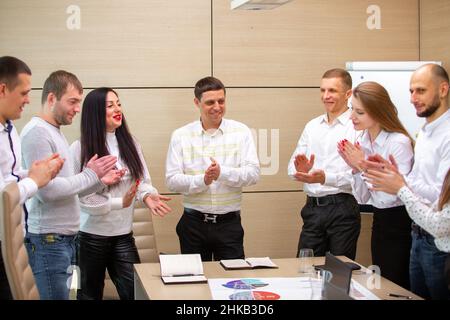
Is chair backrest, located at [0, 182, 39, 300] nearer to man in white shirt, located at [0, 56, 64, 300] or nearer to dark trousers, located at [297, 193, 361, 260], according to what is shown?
man in white shirt, located at [0, 56, 64, 300]

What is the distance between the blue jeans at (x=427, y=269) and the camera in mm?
3992

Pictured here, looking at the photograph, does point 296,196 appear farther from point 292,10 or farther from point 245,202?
point 292,10

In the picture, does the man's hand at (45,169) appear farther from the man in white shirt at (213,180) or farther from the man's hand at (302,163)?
the man's hand at (302,163)

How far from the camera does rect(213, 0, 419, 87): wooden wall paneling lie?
6.09 meters

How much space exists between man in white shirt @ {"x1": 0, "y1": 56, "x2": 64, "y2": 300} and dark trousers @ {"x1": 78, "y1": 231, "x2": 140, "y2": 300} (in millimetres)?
831

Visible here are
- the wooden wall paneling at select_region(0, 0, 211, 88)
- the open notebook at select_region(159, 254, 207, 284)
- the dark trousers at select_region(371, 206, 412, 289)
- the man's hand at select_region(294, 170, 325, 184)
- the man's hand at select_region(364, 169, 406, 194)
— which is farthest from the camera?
the wooden wall paneling at select_region(0, 0, 211, 88)

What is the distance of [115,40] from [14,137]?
2.21 meters

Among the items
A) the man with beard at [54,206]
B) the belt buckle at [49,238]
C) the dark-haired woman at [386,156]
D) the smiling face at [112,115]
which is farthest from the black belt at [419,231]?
the belt buckle at [49,238]

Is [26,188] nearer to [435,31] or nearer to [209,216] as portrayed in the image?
[209,216]

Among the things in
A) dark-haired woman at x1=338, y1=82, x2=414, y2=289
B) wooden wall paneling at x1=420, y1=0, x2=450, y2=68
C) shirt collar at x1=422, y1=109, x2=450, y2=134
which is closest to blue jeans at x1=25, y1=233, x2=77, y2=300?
dark-haired woman at x1=338, y1=82, x2=414, y2=289

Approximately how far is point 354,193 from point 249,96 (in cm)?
162
